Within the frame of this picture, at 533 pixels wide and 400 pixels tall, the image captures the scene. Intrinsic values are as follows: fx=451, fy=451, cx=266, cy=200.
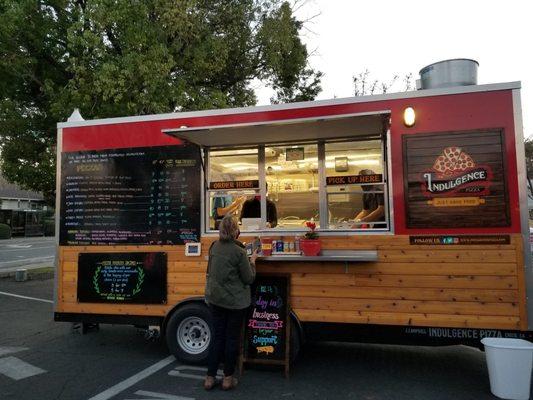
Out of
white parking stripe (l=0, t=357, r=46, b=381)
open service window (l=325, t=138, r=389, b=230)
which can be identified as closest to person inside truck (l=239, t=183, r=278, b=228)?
open service window (l=325, t=138, r=389, b=230)

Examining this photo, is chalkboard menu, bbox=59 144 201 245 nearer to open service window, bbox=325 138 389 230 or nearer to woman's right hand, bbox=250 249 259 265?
woman's right hand, bbox=250 249 259 265

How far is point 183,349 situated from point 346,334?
1932 mm

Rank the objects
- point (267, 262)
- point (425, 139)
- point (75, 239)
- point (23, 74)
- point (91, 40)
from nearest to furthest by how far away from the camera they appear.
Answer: point (425, 139) < point (267, 262) < point (75, 239) < point (91, 40) < point (23, 74)

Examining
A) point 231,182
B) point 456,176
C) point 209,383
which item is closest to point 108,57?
point 231,182

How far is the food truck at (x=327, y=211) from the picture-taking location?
4.59 metres

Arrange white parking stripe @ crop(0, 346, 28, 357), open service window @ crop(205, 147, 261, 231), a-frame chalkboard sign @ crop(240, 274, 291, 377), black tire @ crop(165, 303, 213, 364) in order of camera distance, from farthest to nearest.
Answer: white parking stripe @ crop(0, 346, 28, 357) → open service window @ crop(205, 147, 261, 231) → black tire @ crop(165, 303, 213, 364) → a-frame chalkboard sign @ crop(240, 274, 291, 377)

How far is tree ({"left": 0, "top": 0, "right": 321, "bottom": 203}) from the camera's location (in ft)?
30.8

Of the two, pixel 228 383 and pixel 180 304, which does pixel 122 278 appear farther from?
pixel 228 383

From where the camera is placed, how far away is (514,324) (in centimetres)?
446

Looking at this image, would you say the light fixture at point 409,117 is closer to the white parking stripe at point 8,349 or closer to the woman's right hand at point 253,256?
the woman's right hand at point 253,256

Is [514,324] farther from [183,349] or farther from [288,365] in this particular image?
[183,349]

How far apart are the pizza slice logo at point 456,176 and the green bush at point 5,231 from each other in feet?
114

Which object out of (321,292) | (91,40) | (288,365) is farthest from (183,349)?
(91,40)

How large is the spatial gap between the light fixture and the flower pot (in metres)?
1.60
